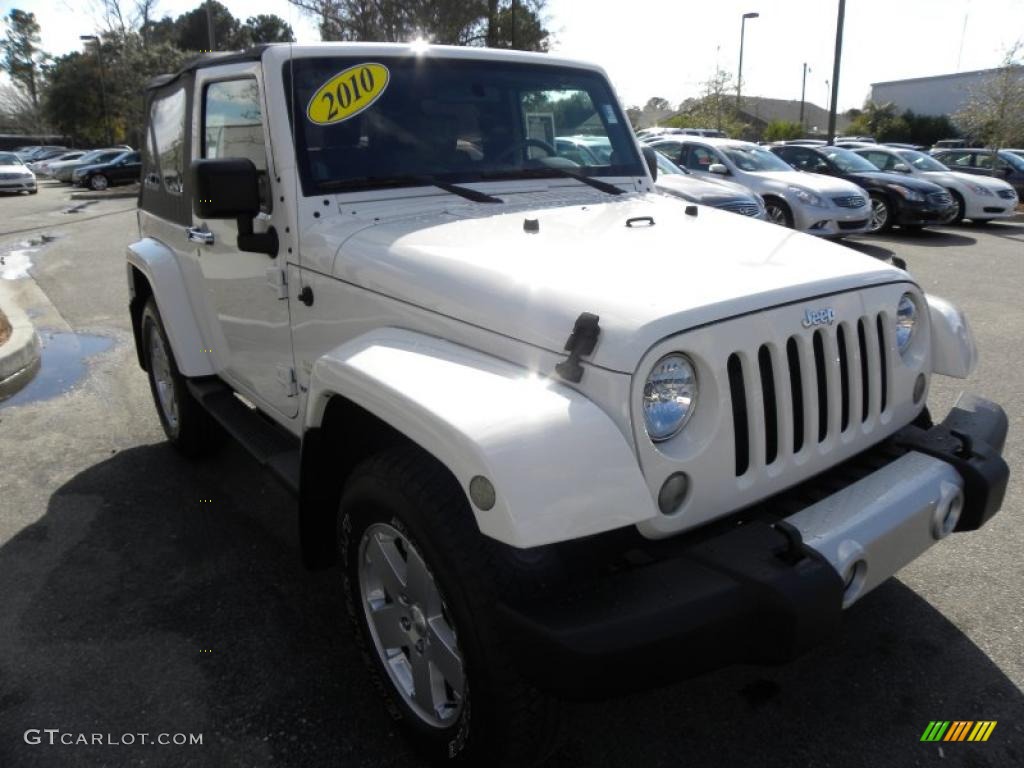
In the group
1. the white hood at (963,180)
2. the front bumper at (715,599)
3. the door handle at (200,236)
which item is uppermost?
the door handle at (200,236)

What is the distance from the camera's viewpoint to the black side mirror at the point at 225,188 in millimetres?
2662

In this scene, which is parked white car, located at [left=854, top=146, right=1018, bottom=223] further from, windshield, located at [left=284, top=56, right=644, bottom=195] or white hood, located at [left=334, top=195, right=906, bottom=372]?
white hood, located at [left=334, top=195, right=906, bottom=372]

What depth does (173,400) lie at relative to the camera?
15.0 ft

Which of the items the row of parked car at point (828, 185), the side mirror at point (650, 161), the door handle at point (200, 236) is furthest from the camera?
the row of parked car at point (828, 185)

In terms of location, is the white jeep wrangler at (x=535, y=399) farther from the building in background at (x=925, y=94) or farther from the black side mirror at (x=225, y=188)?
the building in background at (x=925, y=94)

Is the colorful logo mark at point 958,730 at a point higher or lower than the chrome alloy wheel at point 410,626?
lower

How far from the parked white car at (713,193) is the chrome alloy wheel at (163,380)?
22.1ft

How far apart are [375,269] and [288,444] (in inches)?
42.5

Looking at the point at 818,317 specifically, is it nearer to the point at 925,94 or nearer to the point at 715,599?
the point at 715,599

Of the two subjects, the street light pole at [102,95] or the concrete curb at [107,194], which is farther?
the street light pole at [102,95]

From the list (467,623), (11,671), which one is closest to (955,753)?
(467,623)

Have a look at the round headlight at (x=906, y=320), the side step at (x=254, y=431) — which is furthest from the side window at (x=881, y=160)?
the side step at (x=254, y=431)

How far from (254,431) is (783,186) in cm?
1050

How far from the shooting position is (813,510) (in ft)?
6.97
